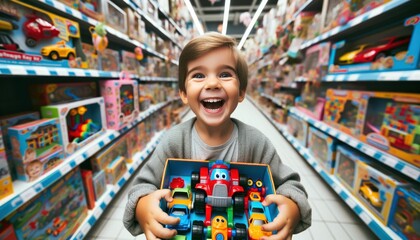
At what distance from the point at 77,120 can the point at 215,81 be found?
1.08 metres

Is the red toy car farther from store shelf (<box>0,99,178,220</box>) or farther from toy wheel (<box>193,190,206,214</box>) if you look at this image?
toy wheel (<box>193,190,206,214</box>)

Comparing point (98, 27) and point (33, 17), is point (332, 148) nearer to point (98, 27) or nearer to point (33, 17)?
point (98, 27)

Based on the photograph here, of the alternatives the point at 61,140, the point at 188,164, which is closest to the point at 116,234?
the point at 61,140

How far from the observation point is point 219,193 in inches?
23.2

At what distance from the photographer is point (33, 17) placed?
0.84 meters

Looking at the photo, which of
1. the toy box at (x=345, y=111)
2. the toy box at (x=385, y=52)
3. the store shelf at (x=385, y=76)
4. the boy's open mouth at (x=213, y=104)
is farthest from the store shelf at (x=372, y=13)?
the boy's open mouth at (x=213, y=104)

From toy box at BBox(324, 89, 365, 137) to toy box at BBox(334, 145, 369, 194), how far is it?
15 cm

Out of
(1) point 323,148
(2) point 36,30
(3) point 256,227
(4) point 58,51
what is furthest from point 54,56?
(1) point 323,148

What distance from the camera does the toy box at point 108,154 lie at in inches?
Result: 52.7

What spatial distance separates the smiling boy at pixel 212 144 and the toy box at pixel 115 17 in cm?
106

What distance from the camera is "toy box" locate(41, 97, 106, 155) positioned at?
985 mm

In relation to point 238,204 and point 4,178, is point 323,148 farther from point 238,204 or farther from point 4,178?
point 4,178

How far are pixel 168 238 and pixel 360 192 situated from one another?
1.42 meters

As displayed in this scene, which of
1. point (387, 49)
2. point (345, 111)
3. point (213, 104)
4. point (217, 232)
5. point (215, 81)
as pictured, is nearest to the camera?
point (217, 232)
